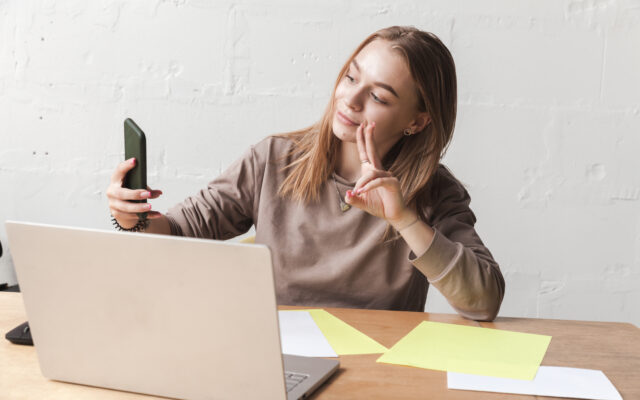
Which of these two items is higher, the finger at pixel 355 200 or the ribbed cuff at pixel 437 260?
the finger at pixel 355 200

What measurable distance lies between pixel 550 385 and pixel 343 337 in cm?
32

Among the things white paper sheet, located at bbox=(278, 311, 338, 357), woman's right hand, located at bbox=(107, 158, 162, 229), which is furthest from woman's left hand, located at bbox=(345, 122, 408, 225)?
woman's right hand, located at bbox=(107, 158, 162, 229)

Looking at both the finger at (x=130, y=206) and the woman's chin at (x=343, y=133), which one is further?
the woman's chin at (x=343, y=133)

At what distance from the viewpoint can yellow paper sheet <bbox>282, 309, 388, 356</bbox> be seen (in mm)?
970

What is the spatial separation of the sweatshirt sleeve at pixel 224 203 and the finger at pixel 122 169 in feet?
1.26

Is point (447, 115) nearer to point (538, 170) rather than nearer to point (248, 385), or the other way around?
point (538, 170)

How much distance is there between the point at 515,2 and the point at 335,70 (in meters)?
0.60

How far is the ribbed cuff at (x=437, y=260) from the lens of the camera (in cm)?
121

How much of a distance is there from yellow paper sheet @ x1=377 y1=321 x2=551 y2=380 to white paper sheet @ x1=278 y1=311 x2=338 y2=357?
3.7 inches

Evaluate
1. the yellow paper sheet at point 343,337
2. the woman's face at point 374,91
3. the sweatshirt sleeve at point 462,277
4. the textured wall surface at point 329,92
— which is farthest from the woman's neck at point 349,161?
the textured wall surface at point 329,92

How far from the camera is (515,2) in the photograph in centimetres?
203

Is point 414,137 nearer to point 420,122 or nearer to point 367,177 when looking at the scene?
point 420,122

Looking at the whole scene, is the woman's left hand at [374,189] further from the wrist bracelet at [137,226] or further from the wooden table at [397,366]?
the wrist bracelet at [137,226]

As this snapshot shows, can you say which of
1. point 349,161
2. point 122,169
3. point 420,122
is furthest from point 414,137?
point 122,169
